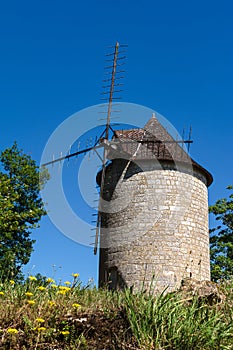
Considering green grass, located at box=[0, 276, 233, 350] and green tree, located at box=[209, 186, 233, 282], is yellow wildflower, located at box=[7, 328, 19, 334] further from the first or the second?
green tree, located at box=[209, 186, 233, 282]

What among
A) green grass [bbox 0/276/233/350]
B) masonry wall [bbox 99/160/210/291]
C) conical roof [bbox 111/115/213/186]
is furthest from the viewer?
conical roof [bbox 111/115/213/186]

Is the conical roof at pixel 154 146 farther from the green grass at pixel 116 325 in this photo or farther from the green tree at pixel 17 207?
the green grass at pixel 116 325

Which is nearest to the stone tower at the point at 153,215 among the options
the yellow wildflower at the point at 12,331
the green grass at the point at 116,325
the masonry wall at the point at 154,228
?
the masonry wall at the point at 154,228

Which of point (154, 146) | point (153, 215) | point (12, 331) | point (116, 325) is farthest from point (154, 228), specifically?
point (12, 331)

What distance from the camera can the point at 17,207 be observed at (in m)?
20.5

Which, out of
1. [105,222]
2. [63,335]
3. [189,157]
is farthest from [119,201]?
[63,335]

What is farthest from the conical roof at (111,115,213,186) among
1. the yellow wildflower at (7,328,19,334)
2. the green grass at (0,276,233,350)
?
the yellow wildflower at (7,328,19,334)

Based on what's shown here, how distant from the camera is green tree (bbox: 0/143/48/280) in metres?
18.2

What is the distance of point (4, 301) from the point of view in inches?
245

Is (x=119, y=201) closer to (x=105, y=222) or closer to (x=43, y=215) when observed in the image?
(x=105, y=222)

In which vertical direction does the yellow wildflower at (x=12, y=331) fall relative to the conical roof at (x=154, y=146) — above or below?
below

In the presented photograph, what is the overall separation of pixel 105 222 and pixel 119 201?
1057mm

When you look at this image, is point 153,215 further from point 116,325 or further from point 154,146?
point 116,325

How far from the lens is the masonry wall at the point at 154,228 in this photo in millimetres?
15203
